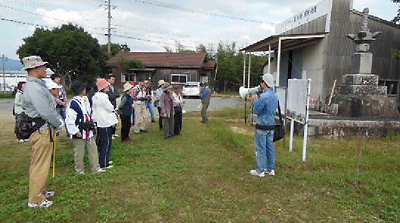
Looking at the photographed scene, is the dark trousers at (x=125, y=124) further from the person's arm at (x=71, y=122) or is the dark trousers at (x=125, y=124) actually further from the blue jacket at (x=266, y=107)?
the blue jacket at (x=266, y=107)

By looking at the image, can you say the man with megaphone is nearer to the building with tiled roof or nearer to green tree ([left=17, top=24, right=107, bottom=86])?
green tree ([left=17, top=24, right=107, bottom=86])

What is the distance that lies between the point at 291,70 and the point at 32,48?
852 inches

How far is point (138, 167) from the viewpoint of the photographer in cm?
506

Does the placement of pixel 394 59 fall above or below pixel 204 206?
above

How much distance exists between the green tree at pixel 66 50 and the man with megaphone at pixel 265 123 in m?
23.4

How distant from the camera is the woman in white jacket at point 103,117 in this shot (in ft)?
16.0

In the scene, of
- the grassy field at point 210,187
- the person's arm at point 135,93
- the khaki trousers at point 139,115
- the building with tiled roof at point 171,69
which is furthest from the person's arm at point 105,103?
the building with tiled roof at point 171,69

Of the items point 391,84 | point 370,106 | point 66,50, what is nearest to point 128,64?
point 66,50

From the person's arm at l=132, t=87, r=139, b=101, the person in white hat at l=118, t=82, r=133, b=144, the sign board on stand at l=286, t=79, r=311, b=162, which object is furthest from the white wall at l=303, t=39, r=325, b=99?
the person in white hat at l=118, t=82, r=133, b=144

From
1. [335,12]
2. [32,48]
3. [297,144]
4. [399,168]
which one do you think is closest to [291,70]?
[335,12]

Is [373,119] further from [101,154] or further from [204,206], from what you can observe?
[101,154]

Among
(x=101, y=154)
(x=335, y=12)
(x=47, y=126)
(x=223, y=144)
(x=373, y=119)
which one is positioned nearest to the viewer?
(x=47, y=126)

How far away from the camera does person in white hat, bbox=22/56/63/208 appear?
3.33 metres

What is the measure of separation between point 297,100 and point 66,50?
78.2 ft
